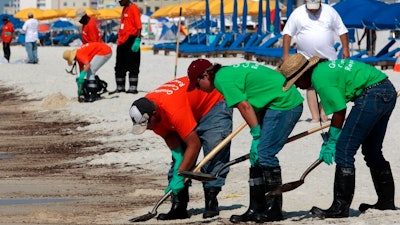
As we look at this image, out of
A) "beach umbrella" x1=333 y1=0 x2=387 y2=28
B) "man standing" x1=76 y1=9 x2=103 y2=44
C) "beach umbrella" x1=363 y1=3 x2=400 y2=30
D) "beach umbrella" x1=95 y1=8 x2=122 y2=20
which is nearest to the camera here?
"man standing" x1=76 y1=9 x2=103 y2=44

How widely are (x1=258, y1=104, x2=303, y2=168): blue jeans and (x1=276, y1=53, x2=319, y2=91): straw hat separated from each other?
206 mm

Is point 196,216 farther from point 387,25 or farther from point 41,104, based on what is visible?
point 387,25

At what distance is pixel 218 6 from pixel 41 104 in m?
32.2

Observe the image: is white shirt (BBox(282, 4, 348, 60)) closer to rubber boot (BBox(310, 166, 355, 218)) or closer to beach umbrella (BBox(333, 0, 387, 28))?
rubber boot (BBox(310, 166, 355, 218))

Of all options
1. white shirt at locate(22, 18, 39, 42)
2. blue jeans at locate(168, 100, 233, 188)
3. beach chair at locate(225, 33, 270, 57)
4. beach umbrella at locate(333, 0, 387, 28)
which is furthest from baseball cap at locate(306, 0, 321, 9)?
beach chair at locate(225, 33, 270, 57)

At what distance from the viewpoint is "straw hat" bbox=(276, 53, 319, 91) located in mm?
7973

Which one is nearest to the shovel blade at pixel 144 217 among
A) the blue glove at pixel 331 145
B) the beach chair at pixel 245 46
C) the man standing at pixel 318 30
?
the blue glove at pixel 331 145

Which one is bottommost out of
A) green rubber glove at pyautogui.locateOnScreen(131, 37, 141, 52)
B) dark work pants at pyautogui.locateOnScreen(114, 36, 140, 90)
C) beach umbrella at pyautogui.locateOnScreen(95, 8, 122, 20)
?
beach umbrella at pyautogui.locateOnScreen(95, 8, 122, 20)

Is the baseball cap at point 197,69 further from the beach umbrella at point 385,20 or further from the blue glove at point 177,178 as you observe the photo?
the beach umbrella at point 385,20

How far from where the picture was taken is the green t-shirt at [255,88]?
7871 mm

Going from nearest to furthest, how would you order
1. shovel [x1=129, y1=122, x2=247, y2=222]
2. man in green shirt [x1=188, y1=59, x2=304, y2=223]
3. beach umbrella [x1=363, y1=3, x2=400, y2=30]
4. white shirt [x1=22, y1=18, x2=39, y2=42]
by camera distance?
man in green shirt [x1=188, y1=59, x2=304, y2=223]
shovel [x1=129, y1=122, x2=247, y2=222]
beach umbrella [x1=363, y1=3, x2=400, y2=30]
white shirt [x1=22, y1=18, x2=39, y2=42]

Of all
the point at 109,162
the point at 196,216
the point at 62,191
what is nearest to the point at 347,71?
the point at 196,216

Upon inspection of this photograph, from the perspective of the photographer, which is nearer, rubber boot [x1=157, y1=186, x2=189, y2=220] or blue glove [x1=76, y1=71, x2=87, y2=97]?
rubber boot [x1=157, y1=186, x2=189, y2=220]

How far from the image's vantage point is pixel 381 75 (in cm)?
814
